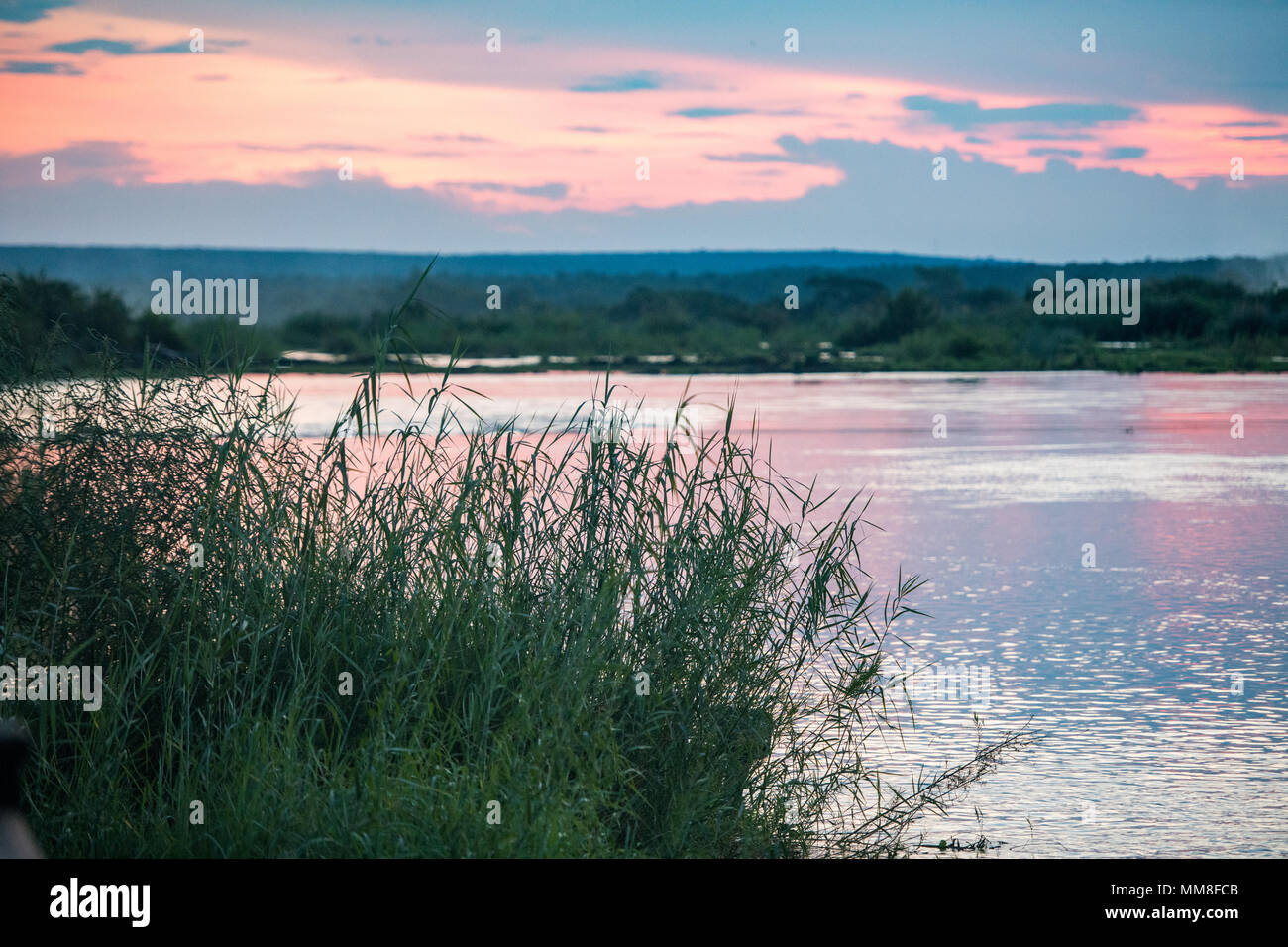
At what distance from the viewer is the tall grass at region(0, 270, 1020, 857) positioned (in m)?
5.24

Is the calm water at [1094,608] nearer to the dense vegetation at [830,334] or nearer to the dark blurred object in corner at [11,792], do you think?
the dark blurred object in corner at [11,792]

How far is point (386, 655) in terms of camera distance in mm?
6207

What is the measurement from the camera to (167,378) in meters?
7.07

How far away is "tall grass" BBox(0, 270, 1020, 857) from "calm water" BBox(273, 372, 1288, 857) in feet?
2.37

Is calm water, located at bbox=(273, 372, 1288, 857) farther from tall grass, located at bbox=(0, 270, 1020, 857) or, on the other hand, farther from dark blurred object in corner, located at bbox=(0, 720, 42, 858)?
dark blurred object in corner, located at bbox=(0, 720, 42, 858)

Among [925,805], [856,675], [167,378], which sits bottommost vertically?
[925,805]

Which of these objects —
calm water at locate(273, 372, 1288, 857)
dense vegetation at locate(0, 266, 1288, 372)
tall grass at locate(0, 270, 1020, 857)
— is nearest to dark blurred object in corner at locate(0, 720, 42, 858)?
tall grass at locate(0, 270, 1020, 857)

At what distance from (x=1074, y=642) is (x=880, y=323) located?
53815 mm

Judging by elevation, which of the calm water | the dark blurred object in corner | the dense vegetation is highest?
the dense vegetation

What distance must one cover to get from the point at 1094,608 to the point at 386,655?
6581 mm

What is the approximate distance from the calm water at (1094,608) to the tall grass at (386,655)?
0.72 meters
